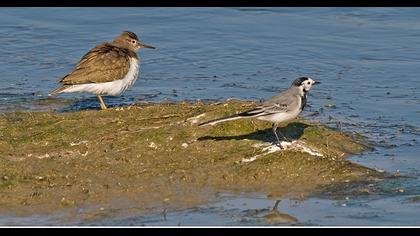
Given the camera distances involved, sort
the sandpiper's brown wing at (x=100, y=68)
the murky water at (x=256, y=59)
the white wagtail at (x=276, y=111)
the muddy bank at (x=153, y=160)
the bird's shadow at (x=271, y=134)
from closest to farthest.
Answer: the muddy bank at (x=153, y=160) < the white wagtail at (x=276, y=111) < the bird's shadow at (x=271, y=134) < the sandpiper's brown wing at (x=100, y=68) < the murky water at (x=256, y=59)

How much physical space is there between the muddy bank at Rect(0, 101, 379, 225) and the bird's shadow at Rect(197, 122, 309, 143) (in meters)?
0.01

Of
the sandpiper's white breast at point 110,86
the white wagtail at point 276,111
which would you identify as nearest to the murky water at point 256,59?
the sandpiper's white breast at point 110,86

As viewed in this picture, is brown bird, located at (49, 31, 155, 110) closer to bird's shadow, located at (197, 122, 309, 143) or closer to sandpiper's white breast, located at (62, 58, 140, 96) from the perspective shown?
sandpiper's white breast, located at (62, 58, 140, 96)

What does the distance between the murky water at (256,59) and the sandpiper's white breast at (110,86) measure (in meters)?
0.73

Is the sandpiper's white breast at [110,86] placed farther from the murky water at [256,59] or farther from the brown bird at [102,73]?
the murky water at [256,59]

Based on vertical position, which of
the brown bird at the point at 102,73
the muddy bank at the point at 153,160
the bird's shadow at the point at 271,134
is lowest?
the muddy bank at the point at 153,160

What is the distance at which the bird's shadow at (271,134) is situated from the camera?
448 inches

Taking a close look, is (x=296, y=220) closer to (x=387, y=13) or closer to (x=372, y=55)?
(x=372, y=55)

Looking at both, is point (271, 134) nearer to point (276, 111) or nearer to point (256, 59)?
point (276, 111)

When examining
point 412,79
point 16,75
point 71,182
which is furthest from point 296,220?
point 16,75

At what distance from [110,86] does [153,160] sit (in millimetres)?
2866

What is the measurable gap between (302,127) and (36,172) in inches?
134
